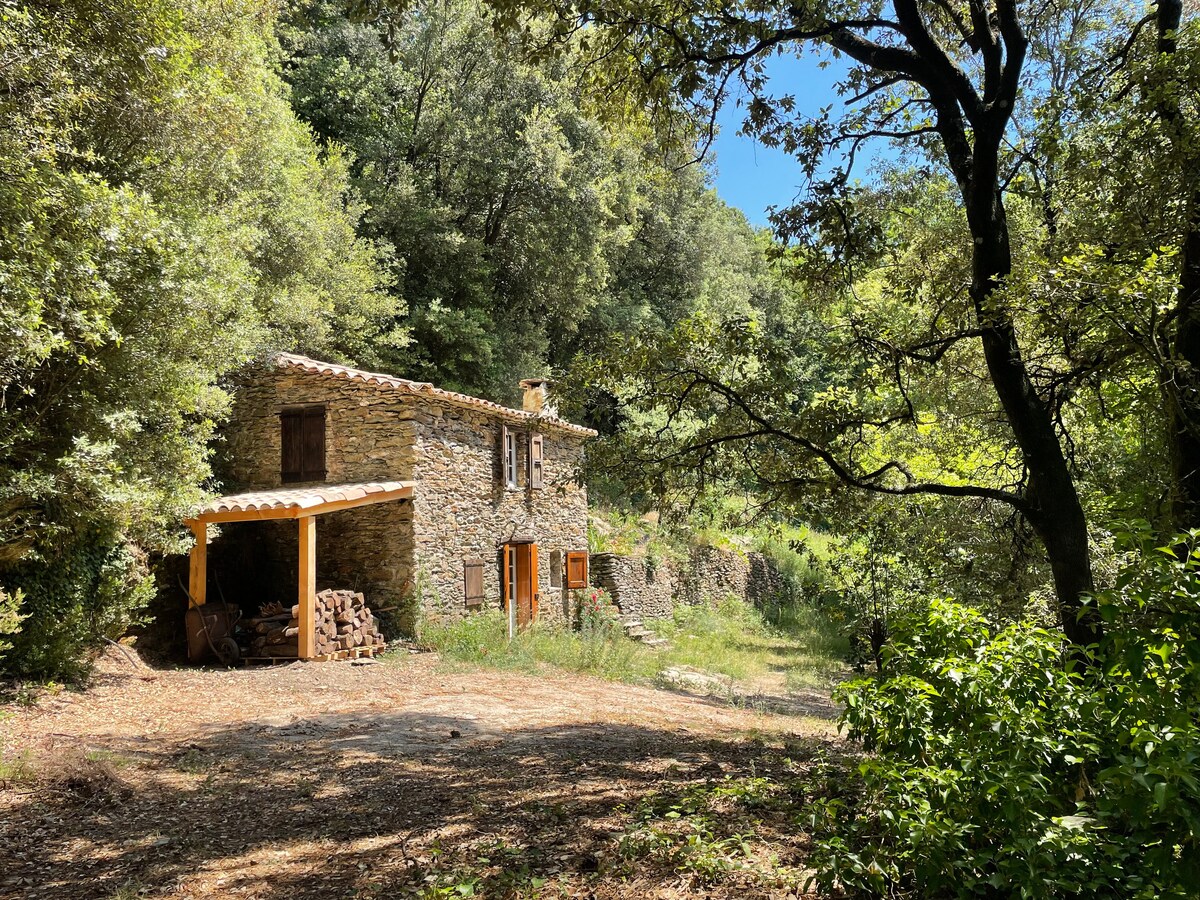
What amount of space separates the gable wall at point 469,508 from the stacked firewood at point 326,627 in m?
1.05

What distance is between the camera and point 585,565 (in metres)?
17.3

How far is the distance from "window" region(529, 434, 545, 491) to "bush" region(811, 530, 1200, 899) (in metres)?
12.9

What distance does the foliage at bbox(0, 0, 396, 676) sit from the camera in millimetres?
6977

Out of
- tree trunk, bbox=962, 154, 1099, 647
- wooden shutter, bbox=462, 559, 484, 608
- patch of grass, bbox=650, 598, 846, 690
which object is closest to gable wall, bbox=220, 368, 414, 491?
wooden shutter, bbox=462, 559, 484, 608

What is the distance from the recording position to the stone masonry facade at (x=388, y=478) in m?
12.8

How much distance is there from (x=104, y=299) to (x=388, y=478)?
5.75m

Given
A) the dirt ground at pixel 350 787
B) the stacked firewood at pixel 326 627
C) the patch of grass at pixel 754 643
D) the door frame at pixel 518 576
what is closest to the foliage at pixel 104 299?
the dirt ground at pixel 350 787

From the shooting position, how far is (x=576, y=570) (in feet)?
55.9

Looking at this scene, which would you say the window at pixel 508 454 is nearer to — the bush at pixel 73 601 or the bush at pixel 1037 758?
the bush at pixel 73 601

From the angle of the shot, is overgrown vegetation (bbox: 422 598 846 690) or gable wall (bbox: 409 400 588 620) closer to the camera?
overgrown vegetation (bbox: 422 598 846 690)

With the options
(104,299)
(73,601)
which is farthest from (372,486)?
(104,299)

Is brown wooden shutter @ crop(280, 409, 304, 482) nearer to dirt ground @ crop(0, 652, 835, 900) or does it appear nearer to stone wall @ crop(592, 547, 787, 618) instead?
dirt ground @ crop(0, 652, 835, 900)

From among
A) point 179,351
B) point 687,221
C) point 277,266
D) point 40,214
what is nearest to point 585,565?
point 277,266

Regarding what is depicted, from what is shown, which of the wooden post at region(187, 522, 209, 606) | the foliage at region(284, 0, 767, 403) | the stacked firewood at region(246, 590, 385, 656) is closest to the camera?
the stacked firewood at region(246, 590, 385, 656)
